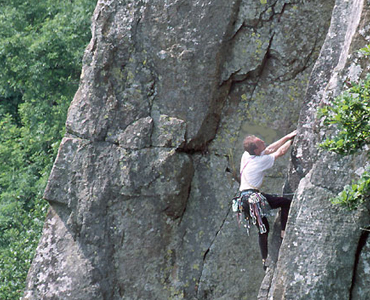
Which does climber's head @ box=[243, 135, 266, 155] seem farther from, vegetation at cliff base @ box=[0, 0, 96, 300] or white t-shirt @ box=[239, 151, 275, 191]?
vegetation at cliff base @ box=[0, 0, 96, 300]

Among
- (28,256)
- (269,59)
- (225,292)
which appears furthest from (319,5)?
(28,256)

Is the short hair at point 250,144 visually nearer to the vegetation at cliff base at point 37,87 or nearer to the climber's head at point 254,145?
the climber's head at point 254,145

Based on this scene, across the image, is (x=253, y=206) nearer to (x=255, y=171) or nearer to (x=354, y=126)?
(x=255, y=171)

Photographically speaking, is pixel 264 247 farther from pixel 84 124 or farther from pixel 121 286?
pixel 84 124

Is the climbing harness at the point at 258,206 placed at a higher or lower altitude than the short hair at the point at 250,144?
lower

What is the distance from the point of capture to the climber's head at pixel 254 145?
31.4 feet

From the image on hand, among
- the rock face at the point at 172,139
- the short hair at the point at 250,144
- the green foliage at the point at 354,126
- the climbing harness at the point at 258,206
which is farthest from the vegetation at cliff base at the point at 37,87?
the green foliage at the point at 354,126

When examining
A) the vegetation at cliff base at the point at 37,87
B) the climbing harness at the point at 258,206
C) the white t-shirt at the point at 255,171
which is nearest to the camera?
the climbing harness at the point at 258,206

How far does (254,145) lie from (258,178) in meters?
0.39

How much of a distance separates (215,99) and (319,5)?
1.82 meters

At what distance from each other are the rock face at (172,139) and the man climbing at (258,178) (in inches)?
42.4

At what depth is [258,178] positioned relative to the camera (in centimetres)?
960

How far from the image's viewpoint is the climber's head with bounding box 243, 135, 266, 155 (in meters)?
9.59

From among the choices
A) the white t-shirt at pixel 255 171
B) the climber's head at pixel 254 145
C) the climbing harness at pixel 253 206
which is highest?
the climber's head at pixel 254 145
